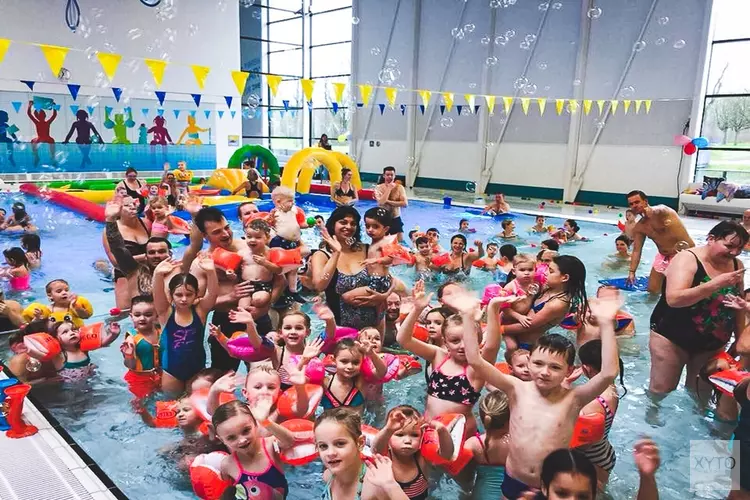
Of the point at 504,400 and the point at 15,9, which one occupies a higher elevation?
the point at 15,9

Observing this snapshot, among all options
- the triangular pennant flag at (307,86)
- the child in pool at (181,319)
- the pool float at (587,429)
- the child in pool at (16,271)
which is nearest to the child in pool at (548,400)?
the pool float at (587,429)

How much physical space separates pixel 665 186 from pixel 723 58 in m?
3.10

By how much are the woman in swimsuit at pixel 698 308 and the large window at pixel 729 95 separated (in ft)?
38.8

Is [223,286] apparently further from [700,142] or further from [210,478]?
[700,142]

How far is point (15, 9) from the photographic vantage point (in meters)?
14.8

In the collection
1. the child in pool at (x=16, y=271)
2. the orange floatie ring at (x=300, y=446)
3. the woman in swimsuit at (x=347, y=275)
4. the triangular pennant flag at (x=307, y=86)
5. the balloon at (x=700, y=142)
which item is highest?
the triangular pennant flag at (x=307, y=86)

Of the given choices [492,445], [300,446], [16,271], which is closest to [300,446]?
[300,446]

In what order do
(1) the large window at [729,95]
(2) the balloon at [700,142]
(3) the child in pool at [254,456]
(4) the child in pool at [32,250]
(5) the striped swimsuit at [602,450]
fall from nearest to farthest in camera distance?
1. (3) the child in pool at [254,456]
2. (5) the striped swimsuit at [602,450]
3. (4) the child in pool at [32,250]
4. (1) the large window at [729,95]
5. (2) the balloon at [700,142]

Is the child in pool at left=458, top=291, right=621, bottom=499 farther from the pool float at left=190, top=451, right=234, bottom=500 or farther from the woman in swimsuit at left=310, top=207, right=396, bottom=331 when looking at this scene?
the woman in swimsuit at left=310, top=207, right=396, bottom=331

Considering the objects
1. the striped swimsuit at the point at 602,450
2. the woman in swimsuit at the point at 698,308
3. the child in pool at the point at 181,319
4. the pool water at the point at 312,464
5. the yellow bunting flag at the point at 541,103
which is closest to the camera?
the striped swimsuit at the point at 602,450

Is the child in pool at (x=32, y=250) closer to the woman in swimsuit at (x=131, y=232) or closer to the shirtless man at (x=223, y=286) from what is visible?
the woman in swimsuit at (x=131, y=232)

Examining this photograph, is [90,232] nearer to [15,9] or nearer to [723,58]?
[15,9]

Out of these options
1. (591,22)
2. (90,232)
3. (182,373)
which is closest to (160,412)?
(182,373)

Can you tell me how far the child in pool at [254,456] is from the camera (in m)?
Result: 2.31
